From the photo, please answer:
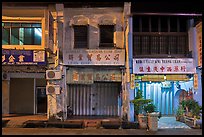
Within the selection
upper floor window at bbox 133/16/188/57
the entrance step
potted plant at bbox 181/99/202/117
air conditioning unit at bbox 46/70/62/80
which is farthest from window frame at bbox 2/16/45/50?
potted plant at bbox 181/99/202/117

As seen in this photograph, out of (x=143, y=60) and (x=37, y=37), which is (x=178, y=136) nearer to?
(x=143, y=60)

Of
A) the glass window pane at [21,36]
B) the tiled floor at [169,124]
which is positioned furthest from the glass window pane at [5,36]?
the tiled floor at [169,124]

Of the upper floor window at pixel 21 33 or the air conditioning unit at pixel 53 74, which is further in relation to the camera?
the upper floor window at pixel 21 33

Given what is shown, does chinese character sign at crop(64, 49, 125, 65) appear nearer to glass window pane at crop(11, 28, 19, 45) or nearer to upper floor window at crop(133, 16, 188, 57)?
upper floor window at crop(133, 16, 188, 57)

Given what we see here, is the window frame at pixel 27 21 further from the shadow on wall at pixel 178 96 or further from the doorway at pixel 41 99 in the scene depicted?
the shadow on wall at pixel 178 96

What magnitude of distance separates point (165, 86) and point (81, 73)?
581 centimetres

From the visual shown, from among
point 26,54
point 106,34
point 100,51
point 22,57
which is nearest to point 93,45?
point 100,51

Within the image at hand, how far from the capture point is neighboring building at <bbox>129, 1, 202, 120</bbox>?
17984 millimetres

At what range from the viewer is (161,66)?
1800 cm

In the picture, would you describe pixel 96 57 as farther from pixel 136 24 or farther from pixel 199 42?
pixel 199 42

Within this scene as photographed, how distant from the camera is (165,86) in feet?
66.7

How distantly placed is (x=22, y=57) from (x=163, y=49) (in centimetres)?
848

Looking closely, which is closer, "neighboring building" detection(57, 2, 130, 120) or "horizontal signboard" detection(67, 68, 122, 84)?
"neighboring building" detection(57, 2, 130, 120)

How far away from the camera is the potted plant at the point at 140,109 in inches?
651
